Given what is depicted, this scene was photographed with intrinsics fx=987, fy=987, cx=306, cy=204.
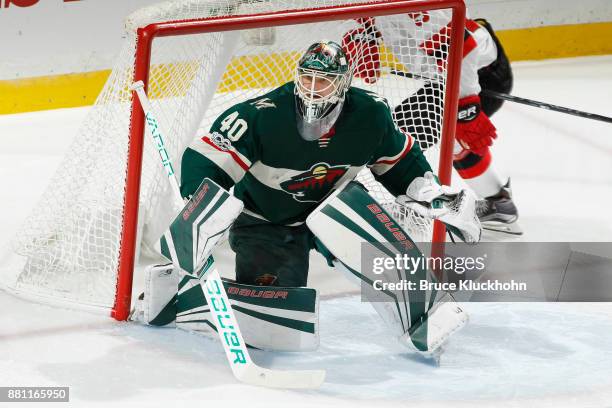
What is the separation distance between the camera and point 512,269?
10.3ft

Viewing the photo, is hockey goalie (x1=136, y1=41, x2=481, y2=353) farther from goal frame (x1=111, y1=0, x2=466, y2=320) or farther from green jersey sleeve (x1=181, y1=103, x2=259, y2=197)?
goal frame (x1=111, y1=0, x2=466, y2=320)

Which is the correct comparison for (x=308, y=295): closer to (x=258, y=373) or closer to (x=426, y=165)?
(x=258, y=373)

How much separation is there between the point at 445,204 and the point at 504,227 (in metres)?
1.26

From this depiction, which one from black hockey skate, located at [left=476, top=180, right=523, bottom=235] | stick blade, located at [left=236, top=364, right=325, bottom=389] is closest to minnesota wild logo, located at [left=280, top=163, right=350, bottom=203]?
stick blade, located at [left=236, top=364, right=325, bottom=389]

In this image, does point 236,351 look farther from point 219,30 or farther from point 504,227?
point 504,227

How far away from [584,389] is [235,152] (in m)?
0.98

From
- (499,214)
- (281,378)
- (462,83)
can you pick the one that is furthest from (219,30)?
(499,214)

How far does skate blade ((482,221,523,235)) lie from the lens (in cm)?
364

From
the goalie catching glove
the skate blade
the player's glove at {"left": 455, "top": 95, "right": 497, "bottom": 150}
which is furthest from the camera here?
the skate blade

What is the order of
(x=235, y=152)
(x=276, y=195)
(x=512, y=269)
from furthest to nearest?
(x=512, y=269)
(x=276, y=195)
(x=235, y=152)

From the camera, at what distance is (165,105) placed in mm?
2984

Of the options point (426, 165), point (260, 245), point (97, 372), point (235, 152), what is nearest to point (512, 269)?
point (426, 165)

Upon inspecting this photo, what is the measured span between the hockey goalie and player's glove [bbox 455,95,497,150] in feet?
2.54

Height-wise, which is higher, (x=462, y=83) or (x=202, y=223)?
(x=462, y=83)
